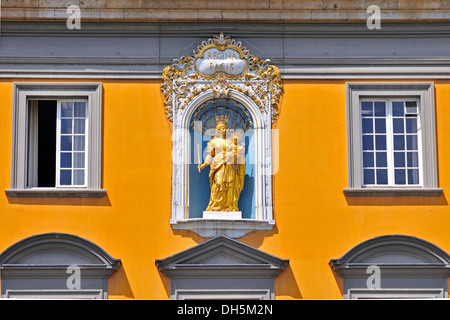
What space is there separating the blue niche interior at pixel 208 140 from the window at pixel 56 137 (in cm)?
168

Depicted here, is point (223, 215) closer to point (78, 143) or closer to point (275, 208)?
point (275, 208)

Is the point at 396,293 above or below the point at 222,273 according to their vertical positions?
below

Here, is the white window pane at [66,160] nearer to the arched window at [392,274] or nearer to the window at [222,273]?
the window at [222,273]

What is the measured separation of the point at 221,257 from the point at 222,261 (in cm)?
7

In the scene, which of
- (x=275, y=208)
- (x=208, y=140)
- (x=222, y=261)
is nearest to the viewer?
(x=222, y=261)

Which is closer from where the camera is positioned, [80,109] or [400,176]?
[400,176]

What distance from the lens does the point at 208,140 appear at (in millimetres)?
20547

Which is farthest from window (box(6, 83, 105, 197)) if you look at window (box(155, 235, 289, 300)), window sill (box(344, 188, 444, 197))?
window sill (box(344, 188, 444, 197))

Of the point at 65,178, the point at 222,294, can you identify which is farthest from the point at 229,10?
the point at 222,294

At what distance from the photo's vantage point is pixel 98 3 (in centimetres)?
2048

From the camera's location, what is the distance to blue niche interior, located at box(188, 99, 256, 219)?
20.4 m

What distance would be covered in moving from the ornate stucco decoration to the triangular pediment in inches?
96.4

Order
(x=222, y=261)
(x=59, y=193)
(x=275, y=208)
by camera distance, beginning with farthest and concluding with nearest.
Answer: (x=275, y=208), (x=59, y=193), (x=222, y=261)
